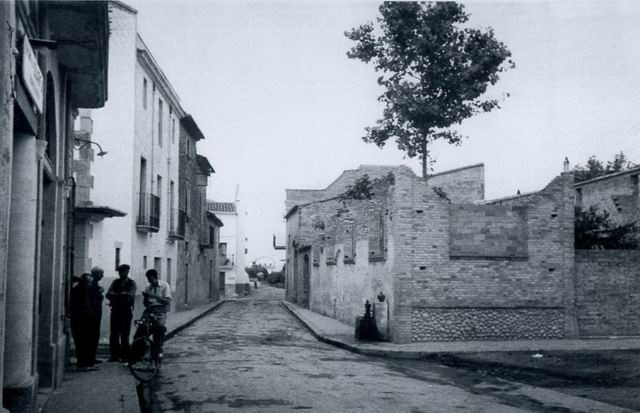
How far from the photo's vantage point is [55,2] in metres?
7.64

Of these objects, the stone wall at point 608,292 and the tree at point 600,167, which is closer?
the stone wall at point 608,292

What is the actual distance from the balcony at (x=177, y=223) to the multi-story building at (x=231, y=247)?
31307mm

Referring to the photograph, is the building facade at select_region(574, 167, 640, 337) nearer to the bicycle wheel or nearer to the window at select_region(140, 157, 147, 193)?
the bicycle wheel

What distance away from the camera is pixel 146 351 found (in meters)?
10.6

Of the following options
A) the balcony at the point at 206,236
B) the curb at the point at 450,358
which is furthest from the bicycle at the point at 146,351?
the balcony at the point at 206,236

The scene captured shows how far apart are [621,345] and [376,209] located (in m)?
7.64

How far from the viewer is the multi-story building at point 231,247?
206ft

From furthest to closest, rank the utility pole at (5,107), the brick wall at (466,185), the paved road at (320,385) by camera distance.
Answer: the brick wall at (466,185), the paved road at (320,385), the utility pole at (5,107)

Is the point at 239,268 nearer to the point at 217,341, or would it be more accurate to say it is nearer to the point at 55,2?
the point at 217,341

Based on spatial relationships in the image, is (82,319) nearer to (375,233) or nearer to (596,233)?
(375,233)

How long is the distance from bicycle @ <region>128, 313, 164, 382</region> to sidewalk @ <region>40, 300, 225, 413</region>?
28 cm

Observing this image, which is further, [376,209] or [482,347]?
[376,209]

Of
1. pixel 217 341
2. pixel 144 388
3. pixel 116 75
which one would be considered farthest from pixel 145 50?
pixel 144 388

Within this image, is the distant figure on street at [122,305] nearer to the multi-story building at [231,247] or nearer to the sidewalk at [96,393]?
the sidewalk at [96,393]
